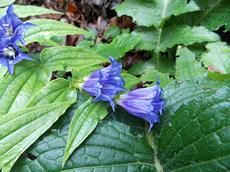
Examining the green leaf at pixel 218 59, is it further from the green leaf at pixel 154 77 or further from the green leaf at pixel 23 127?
the green leaf at pixel 23 127

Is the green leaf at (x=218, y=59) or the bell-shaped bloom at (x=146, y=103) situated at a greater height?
the green leaf at (x=218, y=59)

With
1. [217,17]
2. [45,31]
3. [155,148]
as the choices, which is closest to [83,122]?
[155,148]

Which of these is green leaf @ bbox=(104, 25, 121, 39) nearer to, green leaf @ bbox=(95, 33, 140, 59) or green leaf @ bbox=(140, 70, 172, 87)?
green leaf @ bbox=(95, 33, 140, 59)

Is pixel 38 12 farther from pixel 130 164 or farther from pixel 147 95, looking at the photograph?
pixel 130 164

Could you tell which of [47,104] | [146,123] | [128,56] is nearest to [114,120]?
[146,123]

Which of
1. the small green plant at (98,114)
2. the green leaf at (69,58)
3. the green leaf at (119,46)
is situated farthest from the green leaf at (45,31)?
the green leaf at (119,46)
